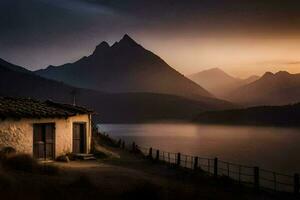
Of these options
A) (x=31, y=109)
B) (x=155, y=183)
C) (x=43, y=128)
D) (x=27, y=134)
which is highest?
(x=31, y=109)

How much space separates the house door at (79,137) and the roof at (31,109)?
102 centimetres

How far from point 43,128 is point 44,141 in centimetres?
81

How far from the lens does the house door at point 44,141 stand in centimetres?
2753

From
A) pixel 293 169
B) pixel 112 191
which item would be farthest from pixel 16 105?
pixel 293 169

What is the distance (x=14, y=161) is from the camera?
21719 mm

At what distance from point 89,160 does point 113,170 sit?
204 inches

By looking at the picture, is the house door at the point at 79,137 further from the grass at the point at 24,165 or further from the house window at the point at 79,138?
the grass at the point at 24,165

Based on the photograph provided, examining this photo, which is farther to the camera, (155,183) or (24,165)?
(24,165)

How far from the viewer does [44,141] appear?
28047mm

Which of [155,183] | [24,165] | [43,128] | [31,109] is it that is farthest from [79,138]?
[155,183]

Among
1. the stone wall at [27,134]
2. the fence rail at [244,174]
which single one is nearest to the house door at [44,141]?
the stone wall at [27,134]

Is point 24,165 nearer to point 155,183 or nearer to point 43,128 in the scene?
point 155,183

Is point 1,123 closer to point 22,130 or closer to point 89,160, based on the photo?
point 22,130

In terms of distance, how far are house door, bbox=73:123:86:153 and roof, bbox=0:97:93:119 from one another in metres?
1.02
